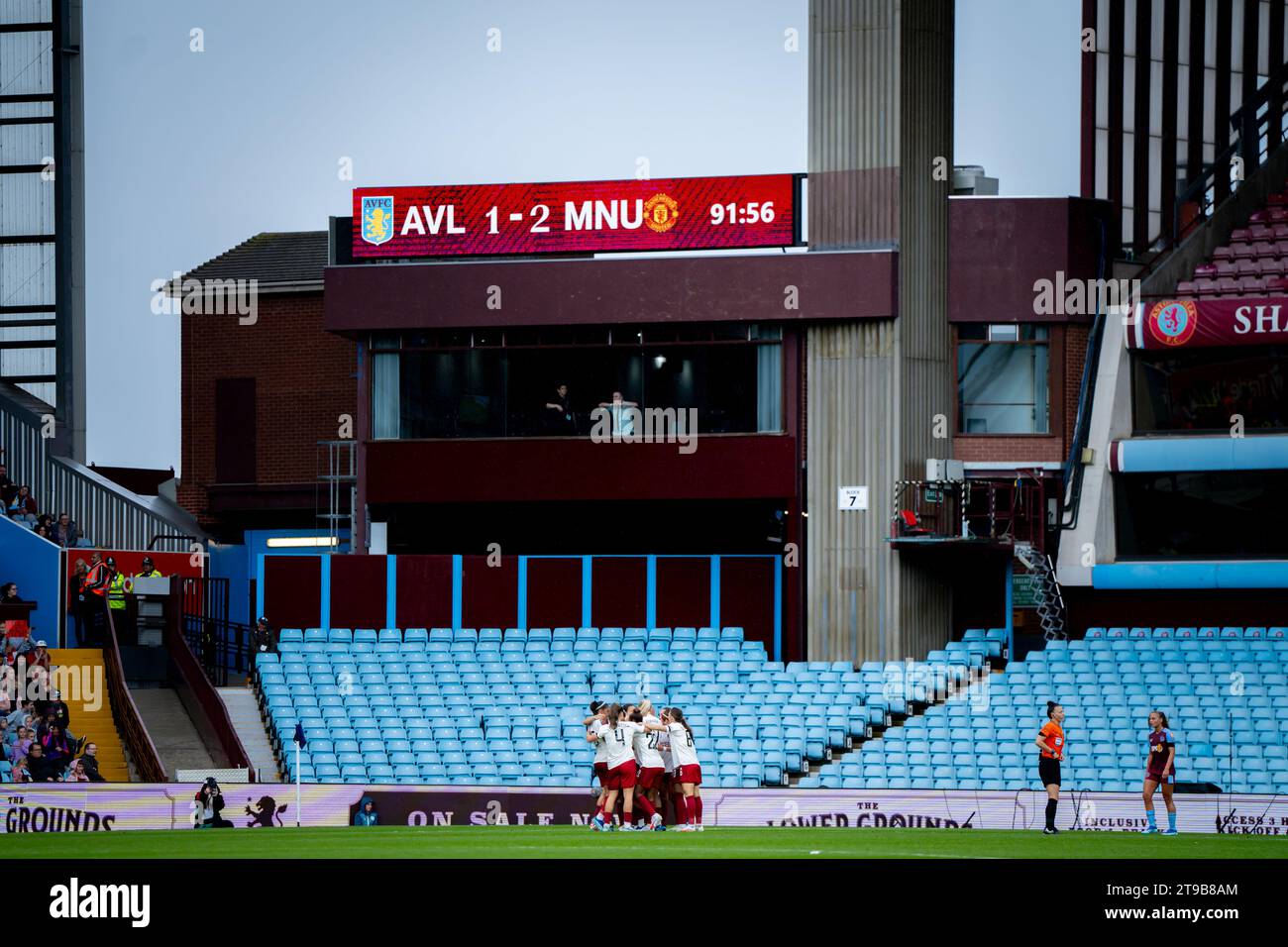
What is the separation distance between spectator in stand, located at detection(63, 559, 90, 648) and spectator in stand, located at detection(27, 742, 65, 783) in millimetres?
8088

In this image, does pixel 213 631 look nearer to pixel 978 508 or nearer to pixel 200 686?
pixel 200 686

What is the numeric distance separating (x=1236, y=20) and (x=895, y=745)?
111 ft

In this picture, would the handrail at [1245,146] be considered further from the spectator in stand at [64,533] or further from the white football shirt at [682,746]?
the spectator in stand at [64,533]

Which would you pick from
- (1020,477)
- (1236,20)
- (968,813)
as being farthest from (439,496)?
(1236,20)

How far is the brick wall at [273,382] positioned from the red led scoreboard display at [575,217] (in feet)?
24.3

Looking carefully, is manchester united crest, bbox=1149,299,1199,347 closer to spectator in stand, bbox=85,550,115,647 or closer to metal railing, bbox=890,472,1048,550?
metal railing, bbox=890,472,1048,550

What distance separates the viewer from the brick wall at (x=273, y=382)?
4538 centimetres

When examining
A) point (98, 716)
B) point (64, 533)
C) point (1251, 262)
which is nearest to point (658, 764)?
point (98, 716)

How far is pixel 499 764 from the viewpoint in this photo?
1188 inches

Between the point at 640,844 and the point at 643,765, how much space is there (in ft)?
10.3

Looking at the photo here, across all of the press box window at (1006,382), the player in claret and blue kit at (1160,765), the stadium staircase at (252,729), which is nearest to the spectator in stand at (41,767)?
the stadium staircase at (252,729)

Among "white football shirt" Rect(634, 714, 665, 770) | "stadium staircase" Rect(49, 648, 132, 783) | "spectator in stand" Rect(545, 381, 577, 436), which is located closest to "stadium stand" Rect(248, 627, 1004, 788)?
"stadium staircase" Rect(49, 648, 132, 783)

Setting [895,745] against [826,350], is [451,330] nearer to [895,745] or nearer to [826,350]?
[826,350]

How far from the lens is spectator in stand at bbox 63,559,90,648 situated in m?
35.4
